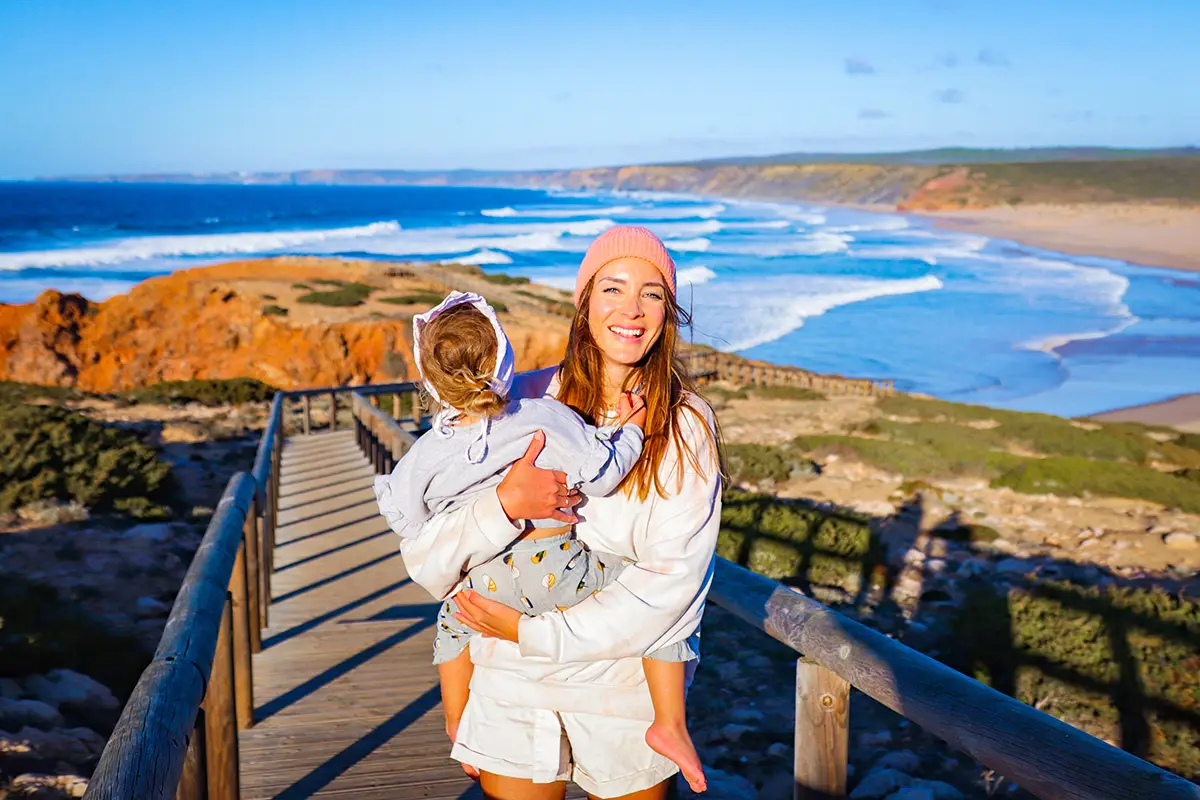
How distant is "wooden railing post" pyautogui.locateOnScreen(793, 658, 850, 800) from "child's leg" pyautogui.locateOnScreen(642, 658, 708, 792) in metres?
0.38

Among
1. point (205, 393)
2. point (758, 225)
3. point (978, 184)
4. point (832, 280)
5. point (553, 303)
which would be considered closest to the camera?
point (205, 393)

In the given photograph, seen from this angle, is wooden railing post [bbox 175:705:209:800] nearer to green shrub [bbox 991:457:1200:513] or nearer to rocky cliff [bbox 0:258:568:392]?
green shrub [bbox 991:457:1200:513]

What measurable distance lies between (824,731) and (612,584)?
26.0 inches

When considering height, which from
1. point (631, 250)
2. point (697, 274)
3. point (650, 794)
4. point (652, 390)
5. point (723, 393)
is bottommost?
point (723, 393)

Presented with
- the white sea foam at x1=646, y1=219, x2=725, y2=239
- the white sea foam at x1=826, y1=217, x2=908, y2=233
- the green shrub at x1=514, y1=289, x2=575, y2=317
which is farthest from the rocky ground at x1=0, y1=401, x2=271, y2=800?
the white sea foam at x1=826, y1=217, x2=908, y2=233

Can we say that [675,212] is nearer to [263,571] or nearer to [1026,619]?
[1026,619]

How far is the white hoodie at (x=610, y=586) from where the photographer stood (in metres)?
1.90

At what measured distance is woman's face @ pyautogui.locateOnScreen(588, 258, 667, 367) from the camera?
2111mm

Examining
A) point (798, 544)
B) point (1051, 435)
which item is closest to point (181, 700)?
point (798, 544)

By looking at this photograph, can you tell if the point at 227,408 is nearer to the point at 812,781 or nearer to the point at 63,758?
the point at 63,758

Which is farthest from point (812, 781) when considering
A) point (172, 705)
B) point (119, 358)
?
point (119, 358)

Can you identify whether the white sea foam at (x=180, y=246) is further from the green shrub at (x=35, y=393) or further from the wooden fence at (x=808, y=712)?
the wooden fence at (x=808, y=712)

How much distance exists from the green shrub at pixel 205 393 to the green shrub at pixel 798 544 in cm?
1386

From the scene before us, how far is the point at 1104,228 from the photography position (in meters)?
76.5
